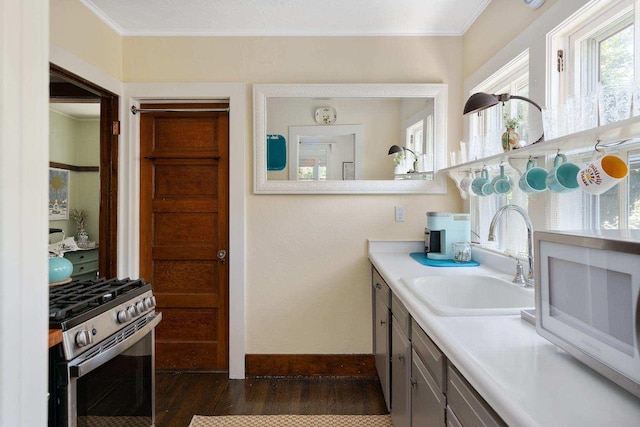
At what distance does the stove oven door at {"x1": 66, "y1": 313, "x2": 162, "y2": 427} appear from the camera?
1.23 m

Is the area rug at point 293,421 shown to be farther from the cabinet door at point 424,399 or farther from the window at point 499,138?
the window at point 499,138

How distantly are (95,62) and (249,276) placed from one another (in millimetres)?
1694

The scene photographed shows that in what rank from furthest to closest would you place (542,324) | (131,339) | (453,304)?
(453,304) → (131,339) → (542,324)

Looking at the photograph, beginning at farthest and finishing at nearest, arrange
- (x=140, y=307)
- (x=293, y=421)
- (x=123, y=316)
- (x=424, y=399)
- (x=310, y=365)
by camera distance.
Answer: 1. (x=310, y=365)
2. (x=293, y=421)
3. (x=140, y=307)
4. (x=123, y=316)
5. (x=424, y=399)

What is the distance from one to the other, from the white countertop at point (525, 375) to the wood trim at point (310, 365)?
4.75 ft

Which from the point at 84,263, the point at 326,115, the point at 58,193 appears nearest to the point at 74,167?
the point at 58,193

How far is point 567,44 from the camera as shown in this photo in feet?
4.92

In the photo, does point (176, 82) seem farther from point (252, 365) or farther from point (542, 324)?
point (542, 324)

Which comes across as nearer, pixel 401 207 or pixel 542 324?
pixel 542 324

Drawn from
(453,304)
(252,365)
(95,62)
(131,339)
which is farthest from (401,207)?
(95,62)

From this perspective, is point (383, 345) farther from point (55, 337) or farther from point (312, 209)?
point (55, 337)

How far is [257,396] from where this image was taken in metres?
2.26

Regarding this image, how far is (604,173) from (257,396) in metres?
2.18

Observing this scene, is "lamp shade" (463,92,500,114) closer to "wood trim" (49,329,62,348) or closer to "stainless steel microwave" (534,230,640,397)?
"stainless steel microwave" (534,230,640,397)
